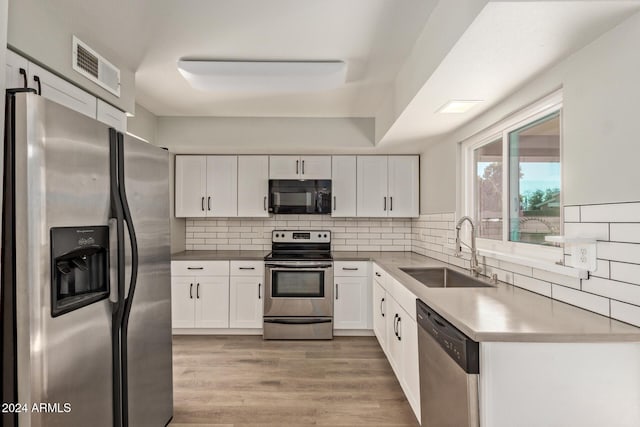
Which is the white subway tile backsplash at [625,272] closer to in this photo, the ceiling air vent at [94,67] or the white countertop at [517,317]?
the white countertop at [517,317]

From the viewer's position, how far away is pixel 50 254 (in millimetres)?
1364

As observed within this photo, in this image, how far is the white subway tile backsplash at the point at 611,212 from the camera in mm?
1405

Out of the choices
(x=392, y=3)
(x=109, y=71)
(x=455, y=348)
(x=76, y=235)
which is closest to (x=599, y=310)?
(x=455, y=348)

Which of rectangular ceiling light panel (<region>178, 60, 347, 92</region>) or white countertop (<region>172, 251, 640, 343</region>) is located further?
rectangular ceiling light panel (<region>178, 60, 347, 92</region>)

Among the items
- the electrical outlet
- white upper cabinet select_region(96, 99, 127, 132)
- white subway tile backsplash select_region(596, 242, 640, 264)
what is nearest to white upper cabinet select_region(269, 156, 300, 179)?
white upper cabinet select_region(96, 99, 127, 132)

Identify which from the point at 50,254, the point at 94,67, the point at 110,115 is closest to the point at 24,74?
the point at 94,67

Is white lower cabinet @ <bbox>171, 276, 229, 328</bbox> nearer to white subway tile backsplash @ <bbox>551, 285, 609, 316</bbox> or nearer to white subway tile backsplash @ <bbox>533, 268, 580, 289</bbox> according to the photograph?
white subway tile backsplash @ <bbox>533, 268, 580, 289</bbox>

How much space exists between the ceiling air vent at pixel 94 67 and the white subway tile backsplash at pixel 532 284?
2696 millimetres

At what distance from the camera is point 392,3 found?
192cm

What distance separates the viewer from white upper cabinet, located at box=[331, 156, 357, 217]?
446 cm

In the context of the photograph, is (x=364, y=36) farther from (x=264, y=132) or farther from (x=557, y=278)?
(x=264, y=132)

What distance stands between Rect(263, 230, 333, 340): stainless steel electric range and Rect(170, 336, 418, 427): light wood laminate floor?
13 cm

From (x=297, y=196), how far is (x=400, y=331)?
2.14 metres

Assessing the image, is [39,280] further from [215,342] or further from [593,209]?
[215,342]
